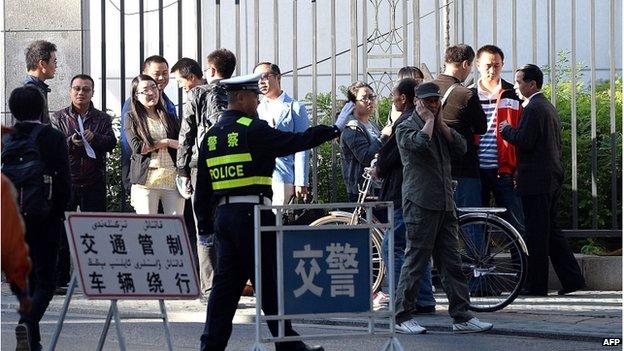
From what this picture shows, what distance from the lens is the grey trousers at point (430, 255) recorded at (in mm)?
9695

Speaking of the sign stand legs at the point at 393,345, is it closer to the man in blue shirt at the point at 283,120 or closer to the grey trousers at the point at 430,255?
the grey trousers at the point at 430,255

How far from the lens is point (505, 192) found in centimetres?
1208

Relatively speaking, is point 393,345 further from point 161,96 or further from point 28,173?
point 161,96

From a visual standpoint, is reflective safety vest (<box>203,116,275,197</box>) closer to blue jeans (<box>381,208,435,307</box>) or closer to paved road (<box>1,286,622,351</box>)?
paved road (<box>1,286,622,351</box>)

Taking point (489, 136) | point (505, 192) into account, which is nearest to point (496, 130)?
point (489, 136)

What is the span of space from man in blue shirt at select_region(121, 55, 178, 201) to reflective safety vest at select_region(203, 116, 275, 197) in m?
4.01

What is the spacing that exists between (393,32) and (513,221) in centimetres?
203

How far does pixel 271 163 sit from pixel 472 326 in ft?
7.49

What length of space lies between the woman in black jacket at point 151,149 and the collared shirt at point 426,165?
279cm

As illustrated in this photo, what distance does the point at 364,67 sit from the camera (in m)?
12.7

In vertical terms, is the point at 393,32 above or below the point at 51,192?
above

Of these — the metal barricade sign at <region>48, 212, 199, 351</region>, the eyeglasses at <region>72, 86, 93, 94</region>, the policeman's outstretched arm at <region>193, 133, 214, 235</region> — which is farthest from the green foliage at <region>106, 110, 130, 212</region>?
the metal barricade sign at <region>48, 212, 199, 351</region>

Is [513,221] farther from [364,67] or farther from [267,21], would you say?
[267,21]

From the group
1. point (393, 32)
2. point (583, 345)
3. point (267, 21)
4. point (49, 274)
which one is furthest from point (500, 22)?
point (49, 274)
